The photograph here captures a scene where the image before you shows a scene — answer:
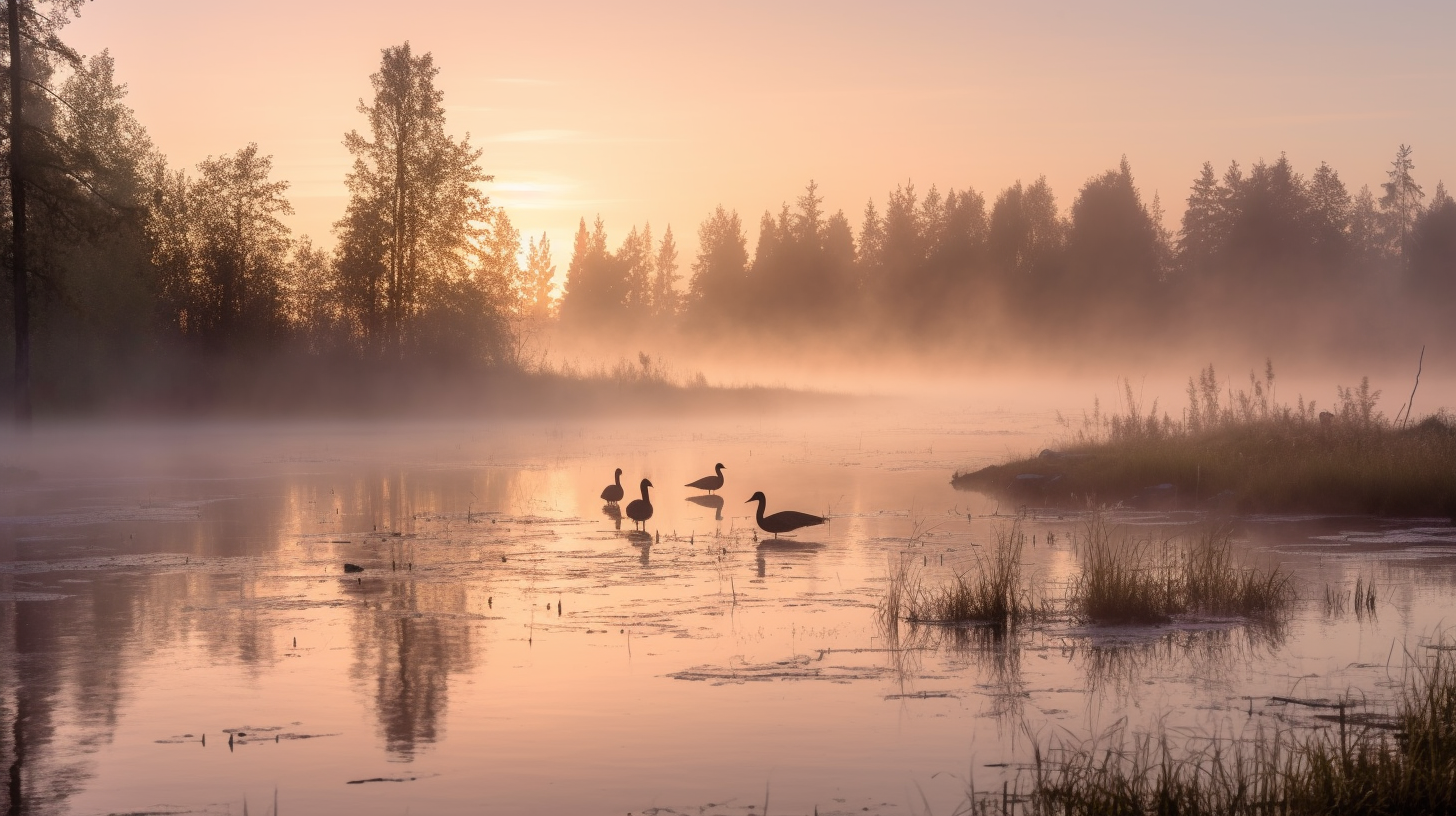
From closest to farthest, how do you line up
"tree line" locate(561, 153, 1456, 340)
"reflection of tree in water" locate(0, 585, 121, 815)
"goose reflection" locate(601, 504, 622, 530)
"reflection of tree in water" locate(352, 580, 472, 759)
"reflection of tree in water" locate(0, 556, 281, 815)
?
"reflection of tree in water" locate(0, 585, 121, 815) < "reflection of tree in water" locate(0, 556, 281, 815) < "reflection of tree in water" locate(352, 580, 472, 759) < "goose reflection" locate(601, 504, 622, 530) < "tree line" locate(561, 153, 1456, 340)

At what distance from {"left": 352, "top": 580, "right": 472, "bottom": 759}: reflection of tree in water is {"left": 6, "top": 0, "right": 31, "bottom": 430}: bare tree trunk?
2157 cm

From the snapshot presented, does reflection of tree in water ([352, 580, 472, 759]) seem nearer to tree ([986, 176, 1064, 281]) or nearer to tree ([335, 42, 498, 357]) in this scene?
tree ([335, 42, 498, 357])

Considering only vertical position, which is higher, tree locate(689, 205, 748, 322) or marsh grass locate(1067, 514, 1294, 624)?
tree locate(689, 205, 748, 322)

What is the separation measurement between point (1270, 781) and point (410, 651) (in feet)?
23.9

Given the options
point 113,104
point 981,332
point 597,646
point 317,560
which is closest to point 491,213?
point 113,104

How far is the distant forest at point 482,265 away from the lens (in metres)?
43.7

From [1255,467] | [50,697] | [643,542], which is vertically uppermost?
[1255,467]

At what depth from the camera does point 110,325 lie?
151 feet

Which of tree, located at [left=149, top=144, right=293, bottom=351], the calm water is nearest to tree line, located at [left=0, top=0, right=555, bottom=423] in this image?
tree, located at [left=149, top=144, right=293, bottom=351]

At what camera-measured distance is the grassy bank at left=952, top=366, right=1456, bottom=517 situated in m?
21.8

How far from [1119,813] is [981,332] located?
9807cm

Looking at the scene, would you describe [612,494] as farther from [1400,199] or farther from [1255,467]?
[1400,199]

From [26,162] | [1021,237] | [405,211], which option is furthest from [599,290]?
[26,162]

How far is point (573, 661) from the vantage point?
11688 millimetres
